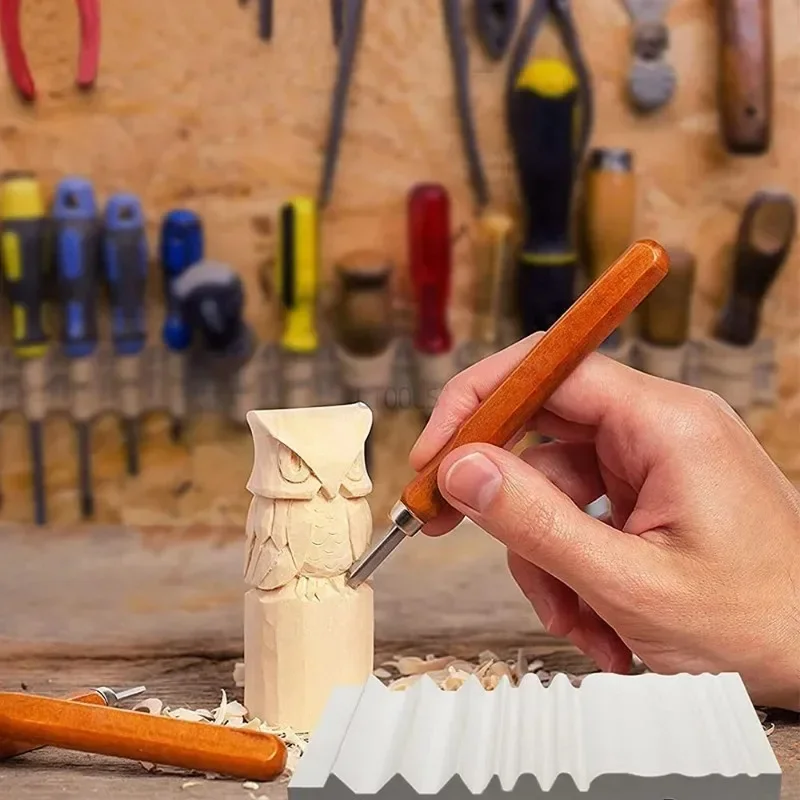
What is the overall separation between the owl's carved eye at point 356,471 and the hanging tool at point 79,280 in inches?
29.1

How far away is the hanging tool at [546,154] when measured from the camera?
1514mm

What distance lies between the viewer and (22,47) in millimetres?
1574

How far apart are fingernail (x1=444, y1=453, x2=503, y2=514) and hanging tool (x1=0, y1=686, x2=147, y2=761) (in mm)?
272

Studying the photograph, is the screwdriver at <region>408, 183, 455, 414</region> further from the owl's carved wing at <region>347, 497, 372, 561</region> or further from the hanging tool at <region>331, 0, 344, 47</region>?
the owl's carved wing at <region>347, 497, 372, 561</region>

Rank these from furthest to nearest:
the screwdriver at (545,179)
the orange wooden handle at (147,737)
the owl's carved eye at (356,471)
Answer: the screwdriver at (545,179) → the owl's carved eye at (356,471) → the orange wooden handle at (147,737)

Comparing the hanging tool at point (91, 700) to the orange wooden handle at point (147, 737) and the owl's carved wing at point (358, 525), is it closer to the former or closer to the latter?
the orange wooden handle at point (147, 737)

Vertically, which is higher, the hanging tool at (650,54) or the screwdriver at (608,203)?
the hanging tool at (650,54)

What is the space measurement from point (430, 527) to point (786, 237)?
0.83 meters

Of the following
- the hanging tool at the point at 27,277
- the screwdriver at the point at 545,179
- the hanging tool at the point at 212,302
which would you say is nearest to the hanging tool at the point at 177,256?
the hanging tool at the point at 212,302

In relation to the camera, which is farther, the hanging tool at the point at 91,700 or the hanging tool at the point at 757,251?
the hanging tool at the point at 757,251

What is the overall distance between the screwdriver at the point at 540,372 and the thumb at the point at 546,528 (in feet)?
0.14

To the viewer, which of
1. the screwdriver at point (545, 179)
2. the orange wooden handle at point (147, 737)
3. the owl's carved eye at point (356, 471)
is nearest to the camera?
the orange wooden handle at point (147, 737)

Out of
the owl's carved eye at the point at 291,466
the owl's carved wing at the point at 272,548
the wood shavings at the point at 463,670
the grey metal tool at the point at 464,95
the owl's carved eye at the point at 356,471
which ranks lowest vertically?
the wood shavings at the point at 463,670

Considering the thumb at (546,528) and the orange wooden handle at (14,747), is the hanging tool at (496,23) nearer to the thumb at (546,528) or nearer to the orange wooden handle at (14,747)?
the thumb at (546,528)
